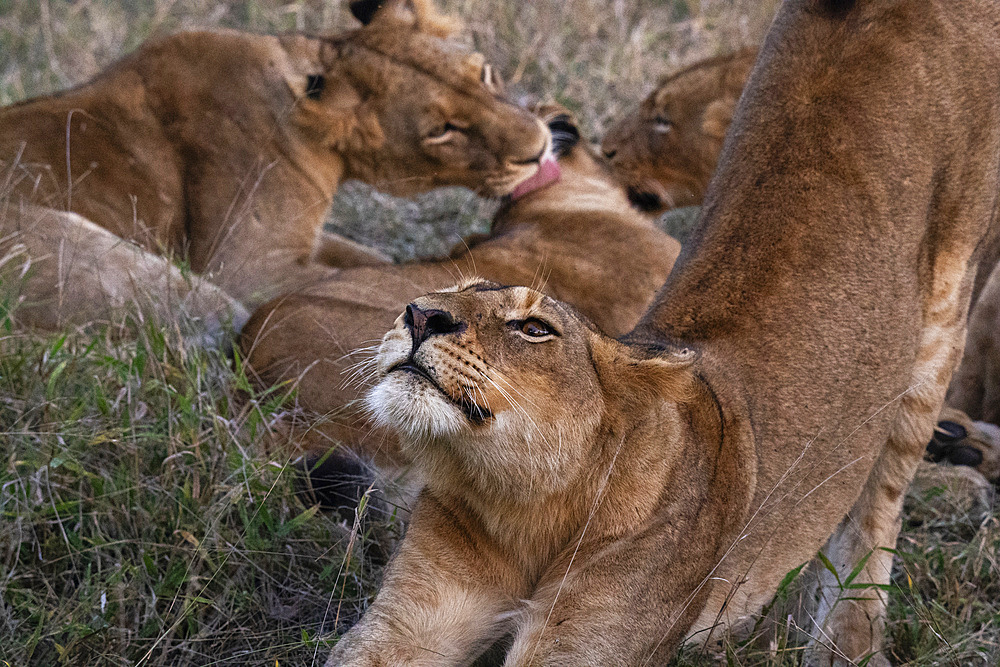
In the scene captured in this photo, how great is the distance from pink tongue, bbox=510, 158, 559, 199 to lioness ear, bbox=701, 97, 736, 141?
64cm

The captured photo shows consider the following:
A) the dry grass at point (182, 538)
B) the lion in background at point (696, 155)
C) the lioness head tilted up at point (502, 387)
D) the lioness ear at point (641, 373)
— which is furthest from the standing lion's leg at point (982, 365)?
the lioness head tilted up at point (502, 387)

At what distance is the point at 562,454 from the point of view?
216 cm

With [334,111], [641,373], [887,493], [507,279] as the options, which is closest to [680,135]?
[507,279]

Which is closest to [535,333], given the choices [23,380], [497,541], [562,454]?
[562,454]

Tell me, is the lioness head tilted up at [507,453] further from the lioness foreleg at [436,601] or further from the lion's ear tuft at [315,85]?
the lion's ear tuft at [315,85]

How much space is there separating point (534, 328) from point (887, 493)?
1.42 m

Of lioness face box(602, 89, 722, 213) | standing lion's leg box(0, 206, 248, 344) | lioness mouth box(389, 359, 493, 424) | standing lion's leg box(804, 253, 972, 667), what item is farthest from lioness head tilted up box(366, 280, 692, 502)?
lioness face box(602, 89, 722, 213)

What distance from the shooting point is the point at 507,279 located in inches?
152

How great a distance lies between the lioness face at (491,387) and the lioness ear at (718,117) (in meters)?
2.52

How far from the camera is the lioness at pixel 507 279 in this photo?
10.7 feet

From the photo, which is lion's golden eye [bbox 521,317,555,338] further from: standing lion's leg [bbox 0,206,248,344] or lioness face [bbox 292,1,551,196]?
lioness face [bbox 292,1,551,196]

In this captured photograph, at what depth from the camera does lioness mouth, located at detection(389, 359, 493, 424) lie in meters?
2.04

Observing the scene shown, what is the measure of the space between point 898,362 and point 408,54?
259cm

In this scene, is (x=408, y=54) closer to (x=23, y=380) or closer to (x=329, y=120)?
(x=329, y=120)
